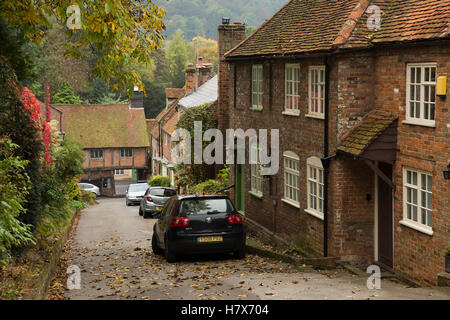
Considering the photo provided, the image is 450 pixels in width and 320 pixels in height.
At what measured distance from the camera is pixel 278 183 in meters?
18.2

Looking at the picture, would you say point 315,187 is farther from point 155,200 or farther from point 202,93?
point 202,93

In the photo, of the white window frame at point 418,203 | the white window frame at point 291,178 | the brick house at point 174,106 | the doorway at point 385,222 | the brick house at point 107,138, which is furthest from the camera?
the brick house at point 107,138

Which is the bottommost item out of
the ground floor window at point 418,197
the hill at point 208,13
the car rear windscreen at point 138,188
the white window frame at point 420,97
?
the car rear windscreen at point 138,188

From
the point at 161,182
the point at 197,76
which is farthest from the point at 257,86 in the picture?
the point at 161,182

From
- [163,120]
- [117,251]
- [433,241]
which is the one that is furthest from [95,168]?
[433,241]

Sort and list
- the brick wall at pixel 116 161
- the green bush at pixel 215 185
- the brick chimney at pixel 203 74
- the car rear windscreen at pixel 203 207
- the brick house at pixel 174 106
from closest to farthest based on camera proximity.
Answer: the car rear windscreen at pixel 203 207 → the green bush at pixel 215 185 → the brick house at pixel 174 106 → the brick chimney at pixel 203 74 → the brick wall at pixel 116 161

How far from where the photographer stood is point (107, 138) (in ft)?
210

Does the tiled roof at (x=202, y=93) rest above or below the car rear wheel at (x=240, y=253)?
above

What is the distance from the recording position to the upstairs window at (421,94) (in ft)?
38.0

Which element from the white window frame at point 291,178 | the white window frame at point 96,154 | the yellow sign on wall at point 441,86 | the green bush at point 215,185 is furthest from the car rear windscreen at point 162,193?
the white window frame at point 96,154

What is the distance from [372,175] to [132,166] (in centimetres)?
5199

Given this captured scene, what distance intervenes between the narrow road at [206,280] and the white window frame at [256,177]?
3.82 m

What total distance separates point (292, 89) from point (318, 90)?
5.99ft

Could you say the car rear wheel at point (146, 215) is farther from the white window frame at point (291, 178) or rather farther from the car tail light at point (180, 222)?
the car tail light at point (180, 222)
